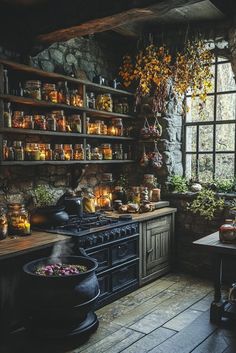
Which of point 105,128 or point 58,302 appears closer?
point 58,302

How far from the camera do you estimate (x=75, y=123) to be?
430 centimetres

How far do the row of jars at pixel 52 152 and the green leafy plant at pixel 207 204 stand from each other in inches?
49.8

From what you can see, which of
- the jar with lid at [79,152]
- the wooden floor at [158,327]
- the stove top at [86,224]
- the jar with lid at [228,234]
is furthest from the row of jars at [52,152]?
the jar with lid at [228,234]

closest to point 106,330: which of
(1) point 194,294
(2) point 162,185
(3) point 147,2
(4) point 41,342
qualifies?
(4) point 41,342

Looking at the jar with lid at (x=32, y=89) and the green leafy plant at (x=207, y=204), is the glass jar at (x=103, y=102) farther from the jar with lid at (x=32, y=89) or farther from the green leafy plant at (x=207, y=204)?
the green leafy plant at (x=207, y=204)

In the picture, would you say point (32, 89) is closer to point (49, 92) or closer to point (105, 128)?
point (49, 92)

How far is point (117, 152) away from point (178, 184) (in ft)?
3.14

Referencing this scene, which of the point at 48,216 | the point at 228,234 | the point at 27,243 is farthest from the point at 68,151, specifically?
the point at 228,234

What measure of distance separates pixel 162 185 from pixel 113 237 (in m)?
1.59

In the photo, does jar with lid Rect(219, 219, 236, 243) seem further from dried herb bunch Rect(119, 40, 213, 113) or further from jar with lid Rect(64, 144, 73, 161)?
dried herb bunch Rect(119, 40, 213, 113)

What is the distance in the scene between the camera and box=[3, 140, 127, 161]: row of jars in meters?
3.70

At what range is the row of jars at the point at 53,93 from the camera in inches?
151

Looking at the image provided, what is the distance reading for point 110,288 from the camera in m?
3.92

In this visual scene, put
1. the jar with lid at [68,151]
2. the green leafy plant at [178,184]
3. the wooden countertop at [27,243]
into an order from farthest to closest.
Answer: the green leafy plant at [178,184] < the jar with lid at [68,151] < the wooden countertop at [27,243]
